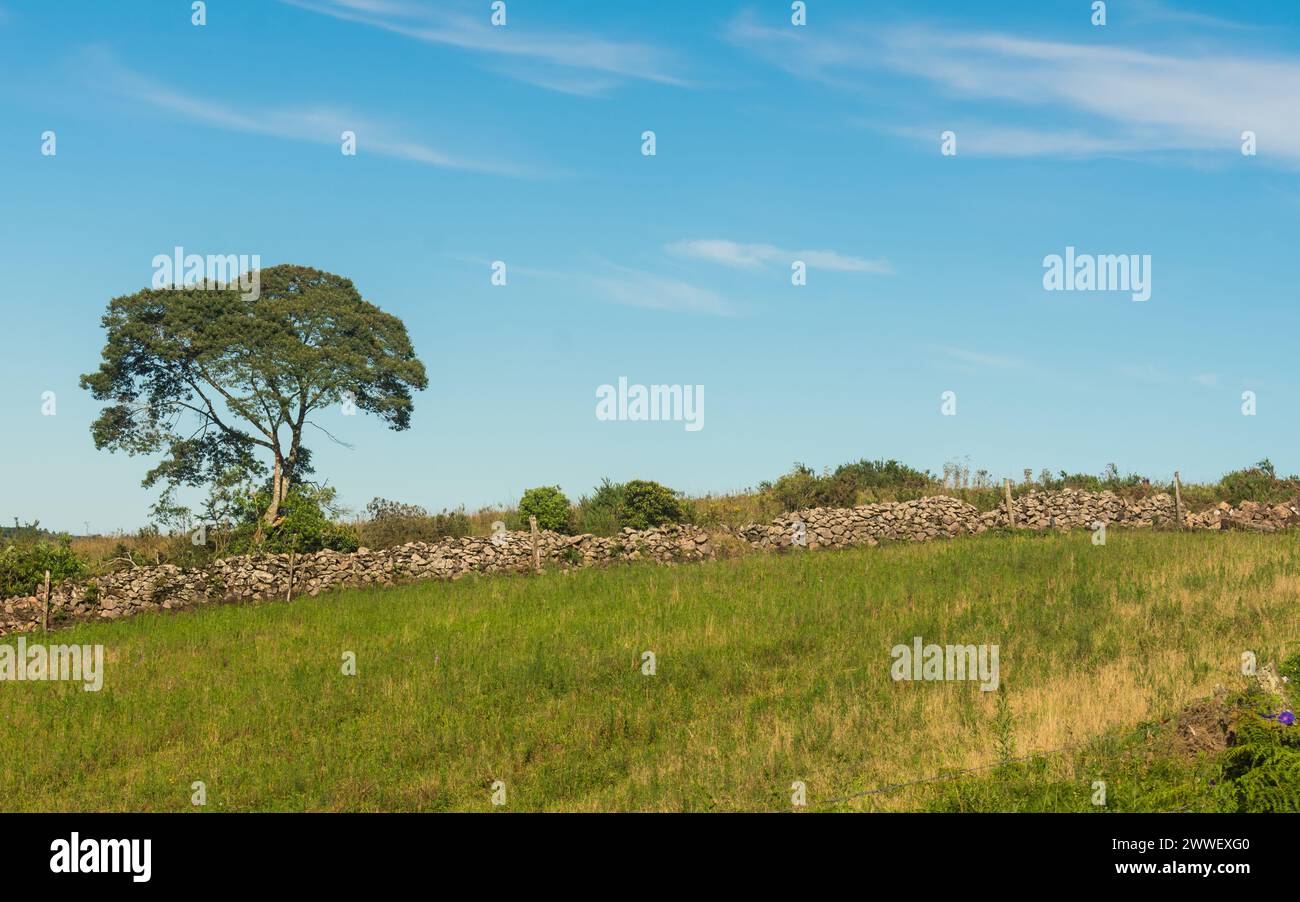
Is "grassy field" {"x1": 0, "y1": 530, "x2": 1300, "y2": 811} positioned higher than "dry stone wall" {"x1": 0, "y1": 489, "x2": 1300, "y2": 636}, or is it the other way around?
"dry stone wall" {"x1": 0, "y1": 489, "x2": 1300, "y2": 636}

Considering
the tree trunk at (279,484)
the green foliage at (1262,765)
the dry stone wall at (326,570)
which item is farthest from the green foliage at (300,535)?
the green foliage at (1262,765)

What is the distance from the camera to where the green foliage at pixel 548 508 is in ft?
129

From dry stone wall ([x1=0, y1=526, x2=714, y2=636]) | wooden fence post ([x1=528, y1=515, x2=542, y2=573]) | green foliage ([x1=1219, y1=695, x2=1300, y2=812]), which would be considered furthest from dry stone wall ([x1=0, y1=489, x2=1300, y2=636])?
green foliage ([x1=1219, y1=695, x2=1300, y2=812])

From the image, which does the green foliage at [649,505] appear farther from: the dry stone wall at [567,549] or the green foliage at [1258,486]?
the green foliage at [1258,486]

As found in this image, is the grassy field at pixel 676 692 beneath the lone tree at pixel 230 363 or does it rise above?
beneath

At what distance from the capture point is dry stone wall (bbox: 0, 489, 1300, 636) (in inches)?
1289

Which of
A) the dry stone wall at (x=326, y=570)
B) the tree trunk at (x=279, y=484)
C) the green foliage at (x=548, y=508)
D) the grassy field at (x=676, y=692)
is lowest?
the grassy field at (x=676, y=692)

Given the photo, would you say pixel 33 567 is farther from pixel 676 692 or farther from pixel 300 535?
pixel 676 692

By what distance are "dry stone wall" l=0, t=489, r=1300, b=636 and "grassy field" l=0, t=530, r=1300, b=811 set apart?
5.15 ft

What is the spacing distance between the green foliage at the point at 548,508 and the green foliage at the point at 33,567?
13926 mm

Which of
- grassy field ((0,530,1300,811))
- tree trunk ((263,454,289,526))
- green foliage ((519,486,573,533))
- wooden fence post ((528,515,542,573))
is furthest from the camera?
tree trunk ((263,454,289,526))

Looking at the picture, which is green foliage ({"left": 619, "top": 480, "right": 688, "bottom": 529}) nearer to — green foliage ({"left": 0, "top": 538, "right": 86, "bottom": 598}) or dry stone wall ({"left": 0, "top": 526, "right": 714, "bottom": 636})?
dry stone wall ({"left": 0, "top": 526, "right": 714, "bottom": 636})
